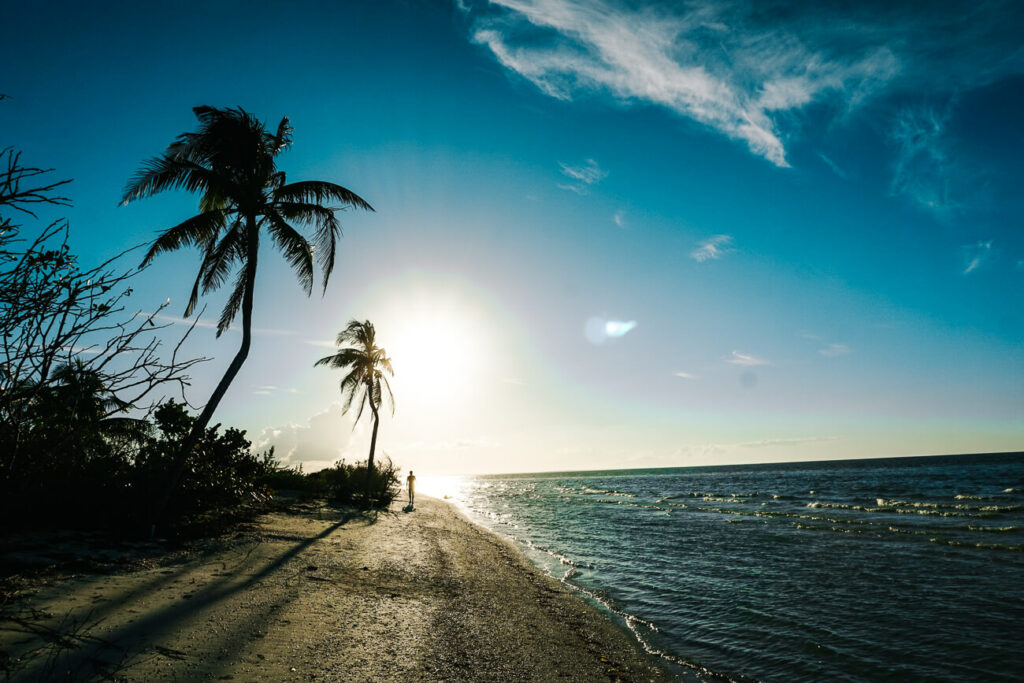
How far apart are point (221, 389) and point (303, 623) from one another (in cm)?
816

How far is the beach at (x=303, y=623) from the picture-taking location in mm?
4719

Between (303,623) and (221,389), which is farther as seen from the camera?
(221,389)

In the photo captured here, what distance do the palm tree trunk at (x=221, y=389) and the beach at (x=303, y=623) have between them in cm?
175

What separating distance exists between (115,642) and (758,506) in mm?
38962

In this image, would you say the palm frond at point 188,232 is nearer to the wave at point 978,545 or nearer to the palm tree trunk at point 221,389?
the palm tree trunk at point 221,389

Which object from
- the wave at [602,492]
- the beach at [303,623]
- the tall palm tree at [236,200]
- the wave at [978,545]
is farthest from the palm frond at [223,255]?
the wave at [602,492]

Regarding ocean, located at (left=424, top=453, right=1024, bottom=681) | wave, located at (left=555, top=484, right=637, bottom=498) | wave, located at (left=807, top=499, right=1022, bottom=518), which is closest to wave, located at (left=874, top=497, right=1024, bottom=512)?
wave, located at (left=807, top=499, right=1022, bottom=518)

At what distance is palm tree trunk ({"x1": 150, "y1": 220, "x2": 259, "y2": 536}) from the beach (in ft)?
5.73

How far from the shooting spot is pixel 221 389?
12.4 meters

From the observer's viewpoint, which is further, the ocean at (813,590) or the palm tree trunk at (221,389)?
the palm tree trunk at (221,389)

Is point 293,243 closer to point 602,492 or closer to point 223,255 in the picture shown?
point 223,255

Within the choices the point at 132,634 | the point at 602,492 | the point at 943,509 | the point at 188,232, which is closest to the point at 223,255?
the point at 188,232

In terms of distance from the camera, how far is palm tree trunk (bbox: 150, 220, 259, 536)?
33.3 ft

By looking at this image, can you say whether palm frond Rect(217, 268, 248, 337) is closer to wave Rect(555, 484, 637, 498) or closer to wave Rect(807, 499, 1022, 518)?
wave Rect(807, 499, 1022, 518)
